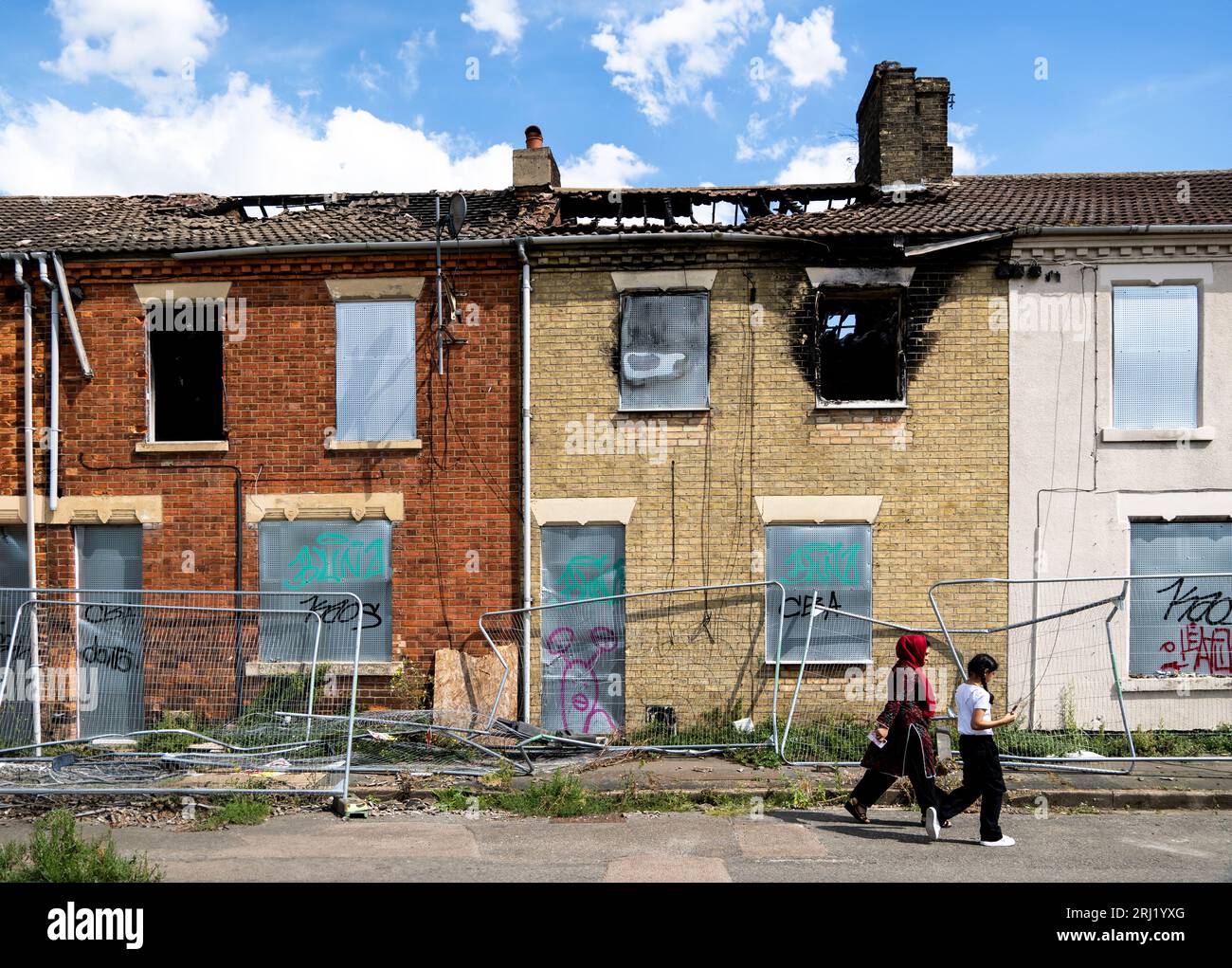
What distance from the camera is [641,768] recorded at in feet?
32.6

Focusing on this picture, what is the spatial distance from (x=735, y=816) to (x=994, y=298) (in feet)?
23.4

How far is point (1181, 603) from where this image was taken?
435 inches

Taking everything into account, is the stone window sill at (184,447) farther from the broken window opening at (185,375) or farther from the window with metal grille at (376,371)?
the window with metal grille at (376,371)

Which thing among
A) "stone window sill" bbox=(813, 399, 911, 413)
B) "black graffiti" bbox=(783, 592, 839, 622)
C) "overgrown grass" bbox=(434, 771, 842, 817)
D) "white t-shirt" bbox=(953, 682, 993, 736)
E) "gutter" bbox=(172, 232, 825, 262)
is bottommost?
"overgrown grass" bbox=(434, 771, 842, 817)

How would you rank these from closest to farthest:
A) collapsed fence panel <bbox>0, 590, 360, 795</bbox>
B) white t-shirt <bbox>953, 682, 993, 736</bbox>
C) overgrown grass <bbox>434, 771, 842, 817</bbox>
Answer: white t-shirt <bbox>953, 682, 993, 736</bbox> → overgrown grass <bbox>434, 771, 842, 817</bbox> → collapsed fence panel <bbox>0, 590, 360, 795</bbox>

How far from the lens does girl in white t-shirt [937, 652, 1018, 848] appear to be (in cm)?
741

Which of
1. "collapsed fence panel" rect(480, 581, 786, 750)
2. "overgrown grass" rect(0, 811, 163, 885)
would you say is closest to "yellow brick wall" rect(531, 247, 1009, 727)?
"collapsed fence panel" rect(480, 581, 786, 750)

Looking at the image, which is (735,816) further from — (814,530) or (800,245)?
(800,245)

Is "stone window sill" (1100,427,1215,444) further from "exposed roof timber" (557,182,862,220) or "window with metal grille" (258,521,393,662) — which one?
"window with metal grille" (258,521,393,662)

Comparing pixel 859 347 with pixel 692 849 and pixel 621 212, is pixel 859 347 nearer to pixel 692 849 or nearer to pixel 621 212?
pixel 621 212

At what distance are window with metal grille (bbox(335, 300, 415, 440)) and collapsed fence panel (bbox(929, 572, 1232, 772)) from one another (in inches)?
278

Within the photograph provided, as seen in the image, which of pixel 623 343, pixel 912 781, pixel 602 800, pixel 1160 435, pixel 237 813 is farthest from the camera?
pixel 623 343

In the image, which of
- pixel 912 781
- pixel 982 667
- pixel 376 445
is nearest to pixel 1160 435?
pixel 982 667

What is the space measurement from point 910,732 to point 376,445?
732cm
